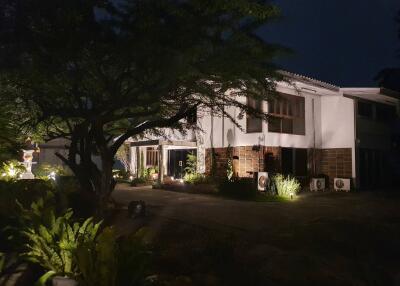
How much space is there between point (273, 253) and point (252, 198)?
8.66 metres

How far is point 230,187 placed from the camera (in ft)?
52.3

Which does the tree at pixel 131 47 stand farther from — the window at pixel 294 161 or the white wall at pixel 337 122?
the white wall at pixel 337 122

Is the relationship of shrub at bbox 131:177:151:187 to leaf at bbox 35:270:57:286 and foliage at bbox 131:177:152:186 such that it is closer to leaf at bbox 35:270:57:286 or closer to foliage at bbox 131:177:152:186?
foliage at bbox 131:177:152:186

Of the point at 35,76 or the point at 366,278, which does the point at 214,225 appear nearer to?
the point at 366,278

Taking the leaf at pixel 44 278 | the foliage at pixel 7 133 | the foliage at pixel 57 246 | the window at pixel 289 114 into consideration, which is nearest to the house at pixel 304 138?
the window at pixel 289 114

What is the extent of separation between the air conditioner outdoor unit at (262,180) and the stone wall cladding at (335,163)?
4.74 m

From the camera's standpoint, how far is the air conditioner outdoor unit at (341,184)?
18.6 metres

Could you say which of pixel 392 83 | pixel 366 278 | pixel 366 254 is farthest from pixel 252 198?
pixel 392 83

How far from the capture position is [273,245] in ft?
23.6

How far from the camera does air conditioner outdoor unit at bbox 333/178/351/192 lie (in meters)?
18.6

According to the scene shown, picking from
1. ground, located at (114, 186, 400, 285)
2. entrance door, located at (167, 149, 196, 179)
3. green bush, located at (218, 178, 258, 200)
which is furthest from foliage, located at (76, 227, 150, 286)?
entrance door, located at (167, 149, 196, 179)

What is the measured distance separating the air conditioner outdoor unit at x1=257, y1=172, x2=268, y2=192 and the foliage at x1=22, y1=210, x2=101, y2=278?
11696 mm

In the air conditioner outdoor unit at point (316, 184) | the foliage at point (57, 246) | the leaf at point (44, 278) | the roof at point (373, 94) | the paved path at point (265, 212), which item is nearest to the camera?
the leaf at point (44, 278)

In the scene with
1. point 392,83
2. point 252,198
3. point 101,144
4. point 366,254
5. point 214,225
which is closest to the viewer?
point 366,254
